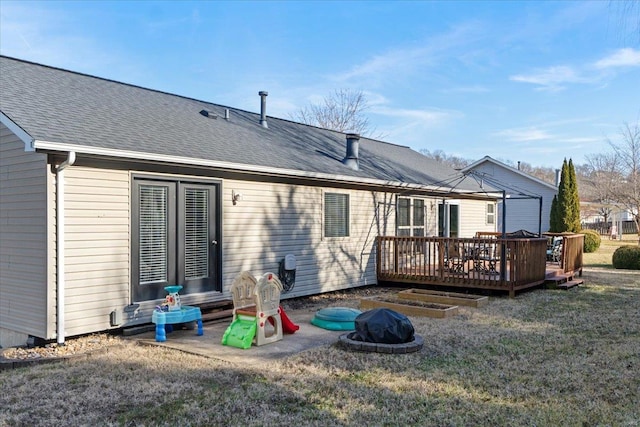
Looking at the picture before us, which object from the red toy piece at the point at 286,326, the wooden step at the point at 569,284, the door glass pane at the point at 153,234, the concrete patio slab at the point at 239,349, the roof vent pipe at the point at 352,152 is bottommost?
the concrete patio slab at the point at 239,349

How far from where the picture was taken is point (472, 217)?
15.3 m

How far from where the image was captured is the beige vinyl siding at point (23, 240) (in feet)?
19.6

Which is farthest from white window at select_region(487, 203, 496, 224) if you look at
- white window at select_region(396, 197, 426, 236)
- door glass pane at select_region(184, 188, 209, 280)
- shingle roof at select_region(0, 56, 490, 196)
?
door glass pane at select_region(184, 188, 209, 280)

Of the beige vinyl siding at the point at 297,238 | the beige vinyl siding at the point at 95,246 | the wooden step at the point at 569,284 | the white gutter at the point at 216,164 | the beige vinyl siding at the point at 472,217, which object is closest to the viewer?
the white gutter at the point at 216,164

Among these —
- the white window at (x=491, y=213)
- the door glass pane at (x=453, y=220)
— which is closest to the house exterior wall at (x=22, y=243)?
the door glass pane at (x=453, y=220)

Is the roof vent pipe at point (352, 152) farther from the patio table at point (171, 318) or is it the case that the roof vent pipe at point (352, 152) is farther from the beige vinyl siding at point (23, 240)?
the beige vinyl siding at point (23, 240)

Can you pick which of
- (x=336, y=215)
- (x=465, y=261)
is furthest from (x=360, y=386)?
(x=465, y=261)

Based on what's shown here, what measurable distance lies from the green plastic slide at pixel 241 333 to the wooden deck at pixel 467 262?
5.41 m

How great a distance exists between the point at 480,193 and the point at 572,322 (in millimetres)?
7750

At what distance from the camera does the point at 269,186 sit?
883 cm

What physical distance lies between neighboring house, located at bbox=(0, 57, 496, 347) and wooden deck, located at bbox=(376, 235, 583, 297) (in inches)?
20.1

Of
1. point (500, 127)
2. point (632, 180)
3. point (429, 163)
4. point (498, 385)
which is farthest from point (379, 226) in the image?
point (500, 127)

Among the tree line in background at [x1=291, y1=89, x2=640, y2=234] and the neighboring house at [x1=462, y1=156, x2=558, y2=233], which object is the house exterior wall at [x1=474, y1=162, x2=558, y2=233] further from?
the tree line in background at [x1=291, y1=89, x2=640, y2=234]

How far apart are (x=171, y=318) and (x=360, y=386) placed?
284 centimetres
